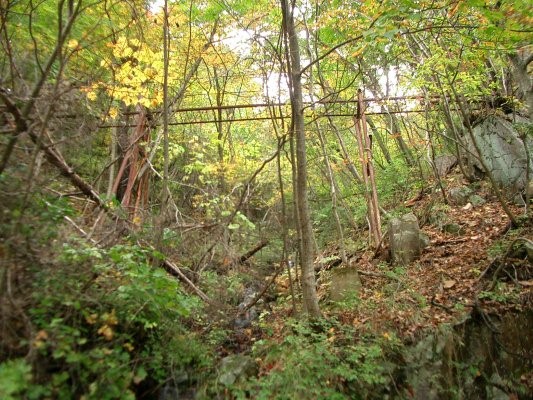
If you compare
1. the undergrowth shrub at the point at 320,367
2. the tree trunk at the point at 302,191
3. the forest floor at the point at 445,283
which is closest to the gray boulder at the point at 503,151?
the forest floor at the point at 445,283

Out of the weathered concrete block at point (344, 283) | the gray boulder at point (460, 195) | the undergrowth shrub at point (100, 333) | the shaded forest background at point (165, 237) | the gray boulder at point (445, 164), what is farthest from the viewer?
the gray boulder at point (445, 164)

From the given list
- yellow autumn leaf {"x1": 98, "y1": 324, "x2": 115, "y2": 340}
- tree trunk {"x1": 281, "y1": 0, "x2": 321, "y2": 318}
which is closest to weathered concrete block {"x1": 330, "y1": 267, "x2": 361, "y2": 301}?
tree trunk {"x1": 281, "y1": 0, "x2": 321, "y2": 318}

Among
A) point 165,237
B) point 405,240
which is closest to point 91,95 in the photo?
point 165,237

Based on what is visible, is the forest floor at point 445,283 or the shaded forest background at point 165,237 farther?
the forest floor at point 445,283

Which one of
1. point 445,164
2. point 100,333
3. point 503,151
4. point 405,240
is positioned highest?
point 503,151

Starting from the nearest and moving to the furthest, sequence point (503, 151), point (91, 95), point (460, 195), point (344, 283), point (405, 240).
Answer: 1. point (91, 95)
2. point (344, 283)
3. point (405, 240)
4. point (503, 151)
5. point (460, 195)

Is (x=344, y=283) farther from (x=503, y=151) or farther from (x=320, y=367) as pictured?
(x=503, y=151)

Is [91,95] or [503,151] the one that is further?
[503,151]

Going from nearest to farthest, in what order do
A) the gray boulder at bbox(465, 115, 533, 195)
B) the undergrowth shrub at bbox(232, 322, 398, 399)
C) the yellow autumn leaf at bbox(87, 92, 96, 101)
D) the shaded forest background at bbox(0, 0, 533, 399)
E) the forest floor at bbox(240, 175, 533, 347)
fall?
the shaded forest background at bbox(0, 0, 533, 399) < the undergrowth shrub at bbox(232, 322, 398, 399) < the forest floor at bbox(240, 175, 533, 347) < the yellow autumn leaf at bbox(87, 92, 96, 101) < the gray boulder at bbox(465, 115, 533, 195)

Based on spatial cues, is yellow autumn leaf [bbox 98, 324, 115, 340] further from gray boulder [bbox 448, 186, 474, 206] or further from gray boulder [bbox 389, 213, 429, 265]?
gray boulder [bbox 448, 186, 474, 206]

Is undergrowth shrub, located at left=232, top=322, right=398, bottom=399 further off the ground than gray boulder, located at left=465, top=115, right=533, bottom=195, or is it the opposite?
gray boulder, located at left=465, top=115, right=533, bottom=195

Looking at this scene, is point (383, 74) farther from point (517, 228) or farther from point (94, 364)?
point (94, 364)

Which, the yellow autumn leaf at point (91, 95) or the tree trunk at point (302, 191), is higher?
the yellow autumn leaf at point (91, 95)

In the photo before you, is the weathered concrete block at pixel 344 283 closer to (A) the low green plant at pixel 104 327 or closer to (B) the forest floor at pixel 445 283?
(B) the forest floor at pixel 445 283
